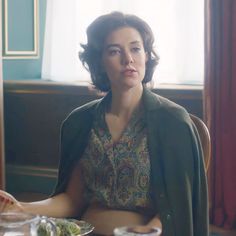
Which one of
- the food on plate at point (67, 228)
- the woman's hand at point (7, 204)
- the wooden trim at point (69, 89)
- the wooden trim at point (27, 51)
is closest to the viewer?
the food on plate at point (67, 228)

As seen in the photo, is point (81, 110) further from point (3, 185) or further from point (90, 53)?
point (3, 185)

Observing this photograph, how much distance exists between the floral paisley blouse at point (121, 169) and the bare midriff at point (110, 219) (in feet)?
0.10

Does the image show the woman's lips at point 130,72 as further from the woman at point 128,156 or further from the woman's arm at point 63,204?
the woman's arm at point 63,204

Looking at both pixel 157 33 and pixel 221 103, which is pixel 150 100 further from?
pixel 157 33

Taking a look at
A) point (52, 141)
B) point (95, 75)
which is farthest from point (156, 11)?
point (95, 75)

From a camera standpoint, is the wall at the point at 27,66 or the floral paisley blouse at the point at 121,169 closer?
the floral paisley blouse at the point at 121,169

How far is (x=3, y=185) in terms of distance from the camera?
4.20 m

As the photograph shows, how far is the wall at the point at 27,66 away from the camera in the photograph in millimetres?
4621

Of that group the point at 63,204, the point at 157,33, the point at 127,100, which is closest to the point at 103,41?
the point at 127,100

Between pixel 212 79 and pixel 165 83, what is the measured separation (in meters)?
0.58

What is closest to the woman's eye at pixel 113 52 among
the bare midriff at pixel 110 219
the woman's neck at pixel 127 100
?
the woman's neck at pixel 127 100

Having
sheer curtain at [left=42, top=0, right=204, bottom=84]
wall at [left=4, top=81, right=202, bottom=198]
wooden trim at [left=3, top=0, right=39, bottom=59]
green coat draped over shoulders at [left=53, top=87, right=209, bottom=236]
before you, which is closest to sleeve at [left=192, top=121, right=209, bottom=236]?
green coat draped over shoulders at [left=53, top=87, right=209, bottom=236]

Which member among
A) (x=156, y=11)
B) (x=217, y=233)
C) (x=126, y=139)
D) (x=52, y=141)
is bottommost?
(x=217, y=233)

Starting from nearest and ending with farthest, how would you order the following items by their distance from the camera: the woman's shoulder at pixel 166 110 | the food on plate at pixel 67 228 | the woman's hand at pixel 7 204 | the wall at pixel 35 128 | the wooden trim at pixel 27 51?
the food on plate at pixel 67 228 → the woman's hand at pixel 7 204 → the woman's shoulder at pixel 166 110 → the wall at pixel 35 128 → the wooden trim at pixel 27 51
